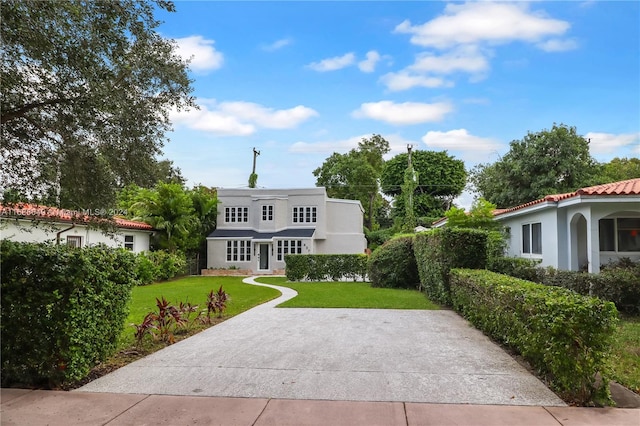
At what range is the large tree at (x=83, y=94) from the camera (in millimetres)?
5262

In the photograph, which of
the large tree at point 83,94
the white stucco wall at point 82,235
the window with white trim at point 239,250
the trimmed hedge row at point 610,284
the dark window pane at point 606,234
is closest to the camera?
the large tree at point 83,94

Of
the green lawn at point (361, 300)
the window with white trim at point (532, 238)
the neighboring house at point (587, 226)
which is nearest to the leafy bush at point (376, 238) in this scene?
the window with white trim at point (532, 238)

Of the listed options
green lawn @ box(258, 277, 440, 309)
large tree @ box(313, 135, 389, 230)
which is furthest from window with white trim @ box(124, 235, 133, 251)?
large tree @ box(313, 135, 389, 230)

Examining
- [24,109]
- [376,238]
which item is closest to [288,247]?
[376,238]

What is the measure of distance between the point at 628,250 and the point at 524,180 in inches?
516

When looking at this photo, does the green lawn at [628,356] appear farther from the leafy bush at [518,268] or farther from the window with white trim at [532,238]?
the window with white trim at [532,238]

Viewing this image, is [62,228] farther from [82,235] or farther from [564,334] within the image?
[564,334]

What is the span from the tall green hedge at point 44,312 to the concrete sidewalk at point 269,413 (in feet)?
1.48

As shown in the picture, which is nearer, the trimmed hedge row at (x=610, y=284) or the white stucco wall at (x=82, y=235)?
the trimmed hedge row at (x=610, y=284)

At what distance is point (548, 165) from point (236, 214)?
21480 mm

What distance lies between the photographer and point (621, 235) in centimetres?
1417

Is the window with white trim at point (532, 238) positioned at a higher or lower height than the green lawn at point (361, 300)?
higher

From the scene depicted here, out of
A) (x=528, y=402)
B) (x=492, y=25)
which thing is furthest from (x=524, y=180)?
(x=528, y=402)

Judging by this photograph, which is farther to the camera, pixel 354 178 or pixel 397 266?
pixel 354 178
